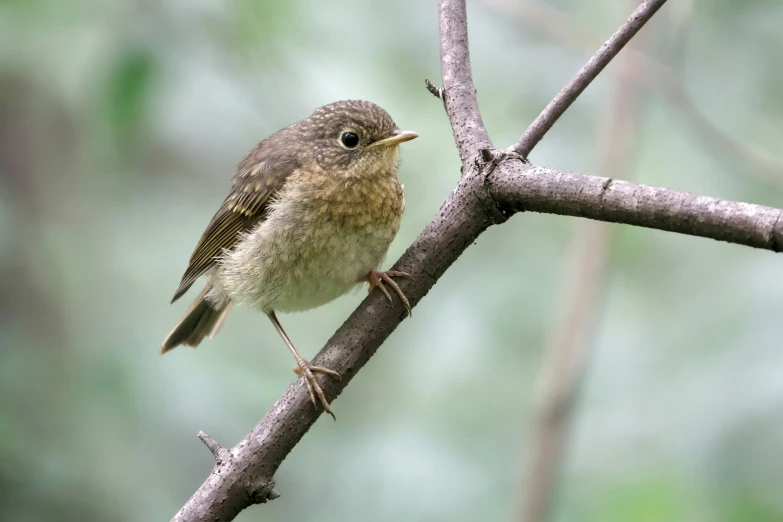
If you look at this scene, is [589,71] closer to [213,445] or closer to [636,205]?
[636,205]

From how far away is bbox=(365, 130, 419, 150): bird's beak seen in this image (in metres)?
3.11

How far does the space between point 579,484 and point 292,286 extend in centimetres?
137

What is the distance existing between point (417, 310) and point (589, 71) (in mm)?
2133

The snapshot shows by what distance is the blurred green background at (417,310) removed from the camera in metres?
3.07

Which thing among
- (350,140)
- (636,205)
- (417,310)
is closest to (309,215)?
(350,140)

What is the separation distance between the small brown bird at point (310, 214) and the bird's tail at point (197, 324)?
257mm

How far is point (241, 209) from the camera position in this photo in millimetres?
3484

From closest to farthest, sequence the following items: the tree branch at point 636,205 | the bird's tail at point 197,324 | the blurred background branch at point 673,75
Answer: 1. the tree branch at point 636,205
2. the blurred background branch at point 673,75
3. the bird's tail at point 197,324

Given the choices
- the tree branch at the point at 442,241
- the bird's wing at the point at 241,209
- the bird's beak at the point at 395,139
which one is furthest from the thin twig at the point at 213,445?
the bird's beak at the point at 395,139

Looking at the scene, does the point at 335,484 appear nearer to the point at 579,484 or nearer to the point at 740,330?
the point at 579,484

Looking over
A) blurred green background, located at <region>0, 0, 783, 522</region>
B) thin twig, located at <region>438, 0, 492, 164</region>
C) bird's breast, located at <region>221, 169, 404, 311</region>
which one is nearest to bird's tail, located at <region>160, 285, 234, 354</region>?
blurred green background, located at <region>0, 0, 783, 522</region>

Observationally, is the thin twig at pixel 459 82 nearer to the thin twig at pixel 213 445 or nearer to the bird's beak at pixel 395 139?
the bird's beak at pixel 395 139

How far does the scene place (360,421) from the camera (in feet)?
13.6

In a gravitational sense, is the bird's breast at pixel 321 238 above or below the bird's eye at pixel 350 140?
below
